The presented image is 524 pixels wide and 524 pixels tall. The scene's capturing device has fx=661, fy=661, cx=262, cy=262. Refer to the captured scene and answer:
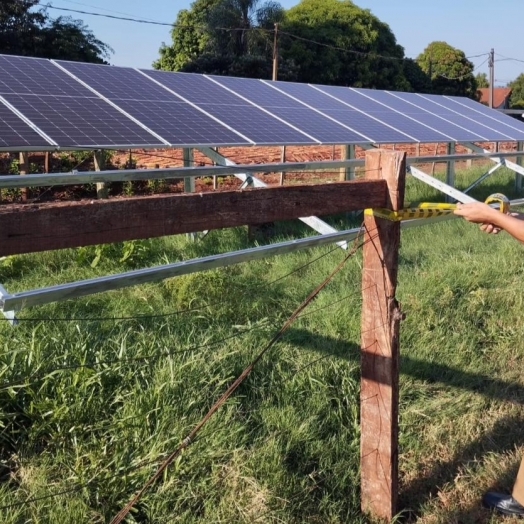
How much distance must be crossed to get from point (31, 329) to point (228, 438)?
1.64 m

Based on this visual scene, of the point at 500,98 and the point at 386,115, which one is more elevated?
the point at 500,98

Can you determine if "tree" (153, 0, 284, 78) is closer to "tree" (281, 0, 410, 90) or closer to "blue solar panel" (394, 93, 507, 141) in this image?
"tree" (281, 0, 410, 90)

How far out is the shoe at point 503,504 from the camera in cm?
329

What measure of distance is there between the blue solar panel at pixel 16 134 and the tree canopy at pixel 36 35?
22390 millimetres

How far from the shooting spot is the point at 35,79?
774 cm

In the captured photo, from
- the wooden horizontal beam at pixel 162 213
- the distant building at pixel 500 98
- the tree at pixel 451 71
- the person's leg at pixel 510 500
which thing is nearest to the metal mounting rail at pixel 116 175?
the wooden horizontal beam at pixel 162 213

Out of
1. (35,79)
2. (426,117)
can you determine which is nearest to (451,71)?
(426,117)

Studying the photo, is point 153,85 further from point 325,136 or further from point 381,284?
point 381,284

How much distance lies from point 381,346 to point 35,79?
20.1ft

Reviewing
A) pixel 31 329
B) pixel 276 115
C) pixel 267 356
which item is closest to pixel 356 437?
pixel 267 356

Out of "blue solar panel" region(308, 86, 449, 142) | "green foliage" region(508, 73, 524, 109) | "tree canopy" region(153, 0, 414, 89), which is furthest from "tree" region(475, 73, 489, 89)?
"blue solar panel" region(308, 86, 449, 142)

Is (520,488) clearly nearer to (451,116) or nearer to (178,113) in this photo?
(178,113)

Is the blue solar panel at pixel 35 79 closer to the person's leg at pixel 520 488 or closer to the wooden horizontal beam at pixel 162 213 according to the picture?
the wooden horizontal beam at pixel 162 213

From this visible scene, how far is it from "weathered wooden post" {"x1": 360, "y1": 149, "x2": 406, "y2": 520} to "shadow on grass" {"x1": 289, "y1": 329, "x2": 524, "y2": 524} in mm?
277
